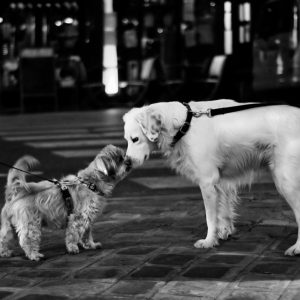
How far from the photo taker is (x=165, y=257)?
19.2ft

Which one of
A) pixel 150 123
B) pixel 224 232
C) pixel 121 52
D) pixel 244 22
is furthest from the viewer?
pixel 121 52

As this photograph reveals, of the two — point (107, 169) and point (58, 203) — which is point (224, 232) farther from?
point (58, 203)

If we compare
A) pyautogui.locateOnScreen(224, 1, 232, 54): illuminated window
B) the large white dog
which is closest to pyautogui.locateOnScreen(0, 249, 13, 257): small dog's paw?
the large white dog

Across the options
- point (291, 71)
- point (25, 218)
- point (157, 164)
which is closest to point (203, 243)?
point (25, 218)

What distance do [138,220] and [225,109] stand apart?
1.66 metres

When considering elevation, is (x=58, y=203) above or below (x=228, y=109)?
below

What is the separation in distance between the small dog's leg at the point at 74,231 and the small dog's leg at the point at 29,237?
0.24 m

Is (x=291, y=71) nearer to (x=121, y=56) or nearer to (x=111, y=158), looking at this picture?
(x=121, y=56)

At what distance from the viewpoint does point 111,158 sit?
20.7ft

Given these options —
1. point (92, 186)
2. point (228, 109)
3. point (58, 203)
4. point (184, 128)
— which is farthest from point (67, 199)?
point (228, 109)

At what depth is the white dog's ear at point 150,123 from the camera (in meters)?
6.05

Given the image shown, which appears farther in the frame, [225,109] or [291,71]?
[291,71]

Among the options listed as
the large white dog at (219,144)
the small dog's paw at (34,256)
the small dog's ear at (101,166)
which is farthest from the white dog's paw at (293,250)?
the small dog's paw at (34,256)

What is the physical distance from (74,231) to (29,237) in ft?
1.18
